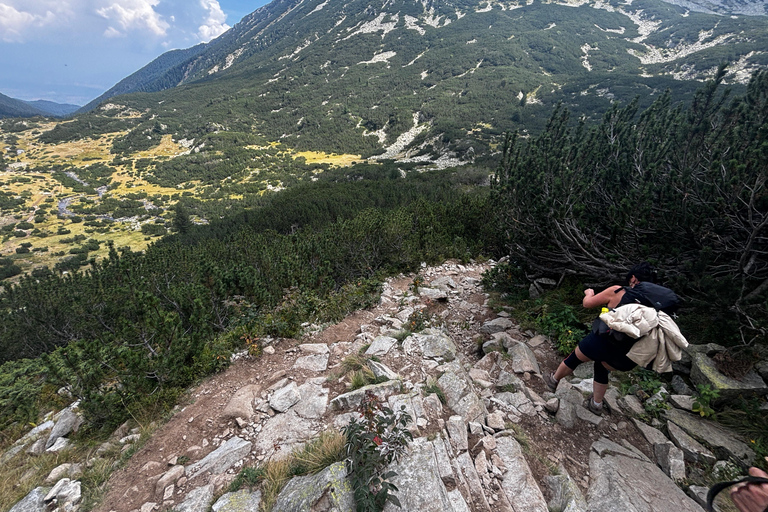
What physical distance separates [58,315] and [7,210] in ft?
208

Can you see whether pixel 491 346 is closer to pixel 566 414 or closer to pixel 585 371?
pixel 585 371

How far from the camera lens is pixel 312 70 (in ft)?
451

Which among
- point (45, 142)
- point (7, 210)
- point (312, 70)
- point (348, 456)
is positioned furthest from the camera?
point (312, 70)

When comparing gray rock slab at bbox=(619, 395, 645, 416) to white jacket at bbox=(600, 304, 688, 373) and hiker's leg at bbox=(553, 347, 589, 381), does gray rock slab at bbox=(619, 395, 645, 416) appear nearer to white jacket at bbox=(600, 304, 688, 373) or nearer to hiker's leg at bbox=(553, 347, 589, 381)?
hiker's leg at bbox=(553, 347, 589, 381)

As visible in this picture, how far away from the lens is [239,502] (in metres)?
2.76

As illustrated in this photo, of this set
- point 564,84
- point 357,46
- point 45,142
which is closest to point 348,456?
point 564,84

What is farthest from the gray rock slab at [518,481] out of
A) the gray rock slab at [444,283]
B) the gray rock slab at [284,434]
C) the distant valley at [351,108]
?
the distant valley at [351,108]

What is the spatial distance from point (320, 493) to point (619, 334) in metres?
3.13

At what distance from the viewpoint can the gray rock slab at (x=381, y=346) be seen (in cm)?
495

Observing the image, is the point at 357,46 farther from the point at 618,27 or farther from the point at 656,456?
the point at 656,456

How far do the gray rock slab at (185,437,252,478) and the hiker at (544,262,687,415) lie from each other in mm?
3949

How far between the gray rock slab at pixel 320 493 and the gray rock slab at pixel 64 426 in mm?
3827

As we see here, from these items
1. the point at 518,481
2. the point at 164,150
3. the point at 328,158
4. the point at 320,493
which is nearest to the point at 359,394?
the point at 320,493

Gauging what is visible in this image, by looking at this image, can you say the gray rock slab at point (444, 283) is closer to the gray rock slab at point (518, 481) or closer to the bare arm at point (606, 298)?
the bare arm at point (606, 298)
